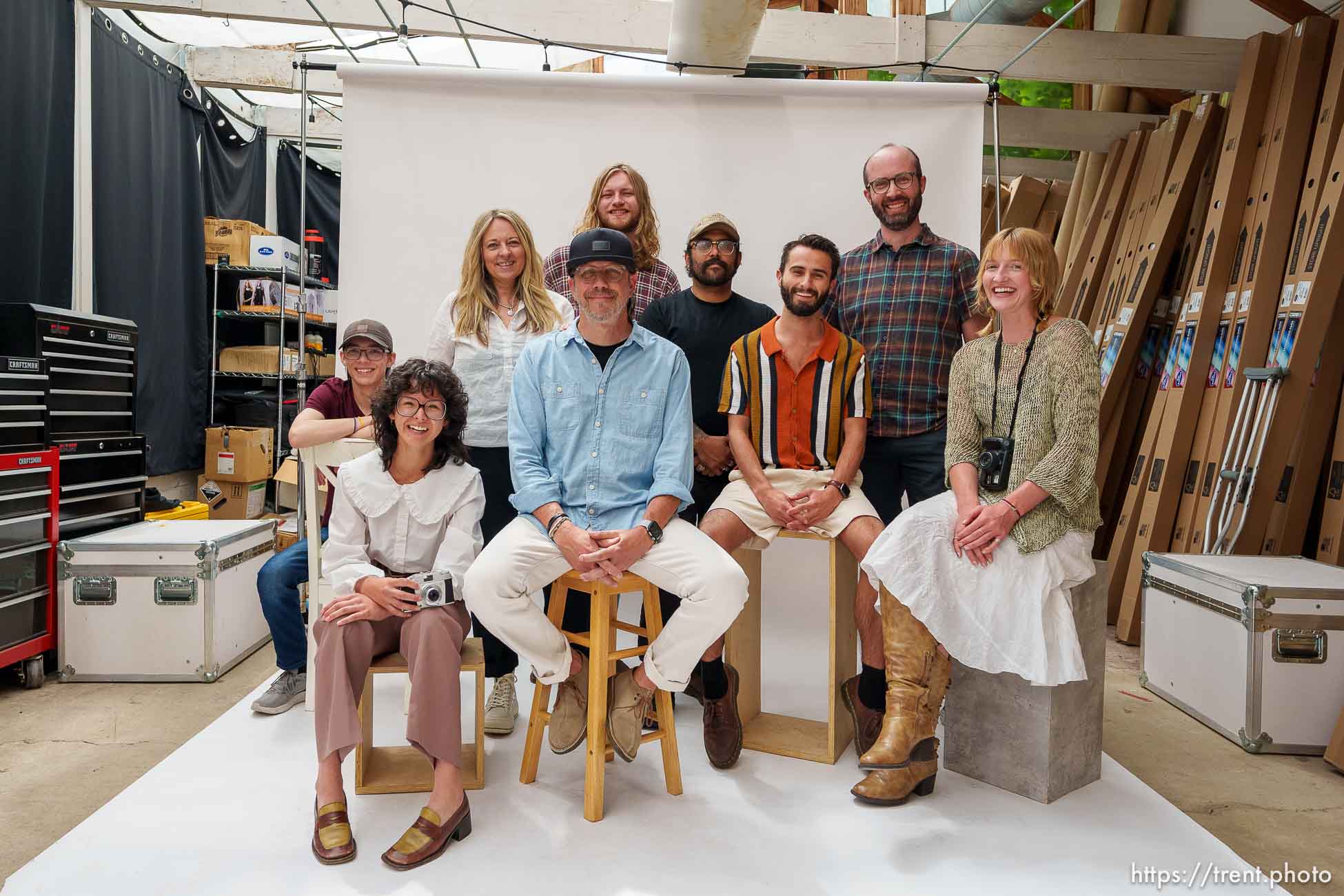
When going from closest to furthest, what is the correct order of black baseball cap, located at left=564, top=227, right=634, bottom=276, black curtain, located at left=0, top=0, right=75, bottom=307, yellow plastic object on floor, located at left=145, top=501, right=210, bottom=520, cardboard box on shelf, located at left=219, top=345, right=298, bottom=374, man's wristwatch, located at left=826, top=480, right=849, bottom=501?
1. black baseball cap, located at left=564, top=227, right=634, bottom=276
2. man's wristwatch, located at left=826, top=480, right=849, bottom=501
3. black curtain, located at left=0, top=0, right=75, bottom=307
4. yellow plastic object on floor, located at left=145, top=501, right=210, bottom=520
5. cardboard box on shelf, located at left=219, top=345, right=298, bottom=374

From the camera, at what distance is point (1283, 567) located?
297 cm

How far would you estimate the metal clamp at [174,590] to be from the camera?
312 cm

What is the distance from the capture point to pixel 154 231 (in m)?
5.35

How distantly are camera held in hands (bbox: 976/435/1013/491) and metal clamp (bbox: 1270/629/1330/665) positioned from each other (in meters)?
1.19

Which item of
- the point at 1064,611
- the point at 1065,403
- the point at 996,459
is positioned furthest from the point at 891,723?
the point at 1065,403

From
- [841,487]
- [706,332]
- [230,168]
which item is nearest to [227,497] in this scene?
[230,168]

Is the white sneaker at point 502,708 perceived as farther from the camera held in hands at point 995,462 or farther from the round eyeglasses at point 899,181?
the round eyeglasses at point 899,181

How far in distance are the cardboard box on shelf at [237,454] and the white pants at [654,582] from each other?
14.9 ft

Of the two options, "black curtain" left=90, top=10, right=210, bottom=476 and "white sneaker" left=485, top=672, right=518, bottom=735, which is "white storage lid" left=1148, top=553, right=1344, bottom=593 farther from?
"black curtain" left=90, top=10, right=210, bottom=476

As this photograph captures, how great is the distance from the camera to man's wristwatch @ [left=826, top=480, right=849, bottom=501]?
95.9 inches

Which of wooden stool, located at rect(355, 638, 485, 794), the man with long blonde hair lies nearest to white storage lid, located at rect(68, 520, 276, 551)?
wooden stool, located at rect(355, 638, 485, 794)

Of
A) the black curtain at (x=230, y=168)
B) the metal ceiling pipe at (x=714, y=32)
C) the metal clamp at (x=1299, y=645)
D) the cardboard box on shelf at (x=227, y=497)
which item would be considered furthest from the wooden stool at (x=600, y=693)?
the black curtain at (x=230, y=168)

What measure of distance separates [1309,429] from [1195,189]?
1.58 metres

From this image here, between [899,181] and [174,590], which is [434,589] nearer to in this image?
[174,590]
